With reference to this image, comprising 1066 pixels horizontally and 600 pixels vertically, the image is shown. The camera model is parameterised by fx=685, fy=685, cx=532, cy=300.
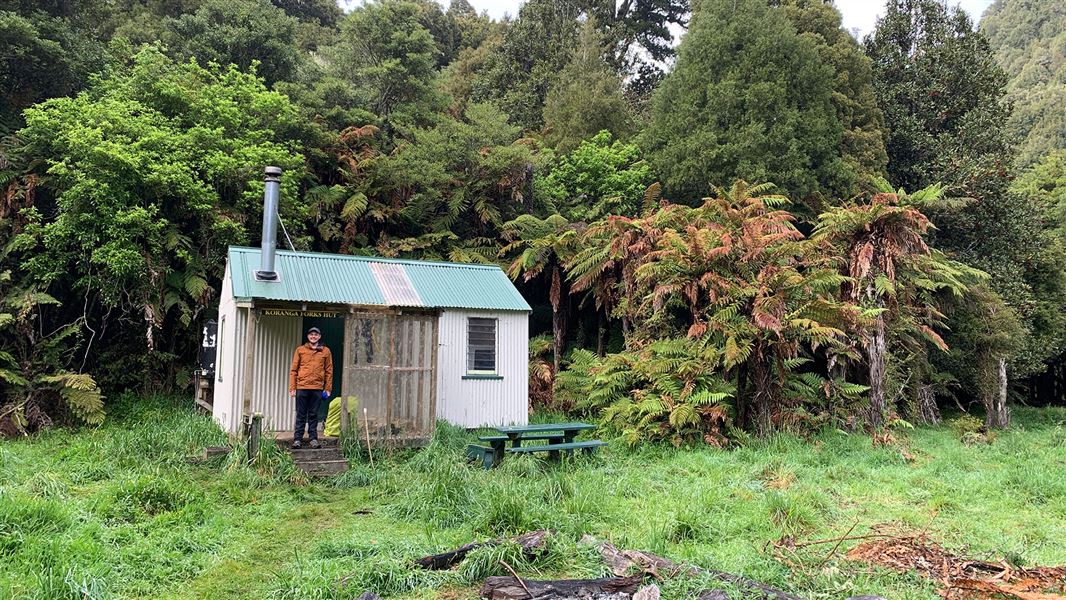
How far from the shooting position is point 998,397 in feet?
47.8

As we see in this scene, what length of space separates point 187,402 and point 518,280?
826 centimetres

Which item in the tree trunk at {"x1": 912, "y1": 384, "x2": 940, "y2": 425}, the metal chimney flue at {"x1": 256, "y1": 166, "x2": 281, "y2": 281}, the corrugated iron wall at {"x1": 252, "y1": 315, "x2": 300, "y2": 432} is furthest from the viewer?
the tree trunk at {"x1": 912, "y1": 384, "x2": 940, "y2": 425}

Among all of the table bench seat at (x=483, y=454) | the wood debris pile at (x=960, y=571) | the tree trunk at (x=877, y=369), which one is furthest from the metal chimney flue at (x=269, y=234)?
the tree trunk at (x=877, y=369)

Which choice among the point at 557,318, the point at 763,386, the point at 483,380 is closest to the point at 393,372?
the point at 483,380

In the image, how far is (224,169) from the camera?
45.9 feet

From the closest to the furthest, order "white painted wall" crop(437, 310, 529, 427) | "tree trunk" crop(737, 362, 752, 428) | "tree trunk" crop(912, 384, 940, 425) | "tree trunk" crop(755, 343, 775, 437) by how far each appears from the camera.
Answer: "tree trunk" crop(755, 343, 775, 437), "tree trunk" crop(737, 362, 752, 428), "white painted wall" crop(437, 310, 529, 427), "tree trunk" crop(912, 384, 940, 425)

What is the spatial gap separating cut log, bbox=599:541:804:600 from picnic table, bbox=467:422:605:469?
365cm

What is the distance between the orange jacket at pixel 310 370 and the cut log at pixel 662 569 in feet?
17.5

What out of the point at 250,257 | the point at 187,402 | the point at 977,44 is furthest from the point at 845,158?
the point at 187,402

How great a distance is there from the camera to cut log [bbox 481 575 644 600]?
454 centimetres

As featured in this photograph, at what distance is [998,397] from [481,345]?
11125 mm

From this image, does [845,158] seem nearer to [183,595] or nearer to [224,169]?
[224,169]

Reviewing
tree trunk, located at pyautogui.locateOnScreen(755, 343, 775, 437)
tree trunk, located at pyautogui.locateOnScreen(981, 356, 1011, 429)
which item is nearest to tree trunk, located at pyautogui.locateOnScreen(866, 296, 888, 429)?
tree trunk, located at pyautogui.locateOnScreen(755, 343, 775, 437)

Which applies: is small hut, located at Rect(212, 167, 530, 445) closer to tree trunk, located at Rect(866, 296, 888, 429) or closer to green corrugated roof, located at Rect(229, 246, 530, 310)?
green corrugated roof, located at Rect(229, 246, 530, 310)
